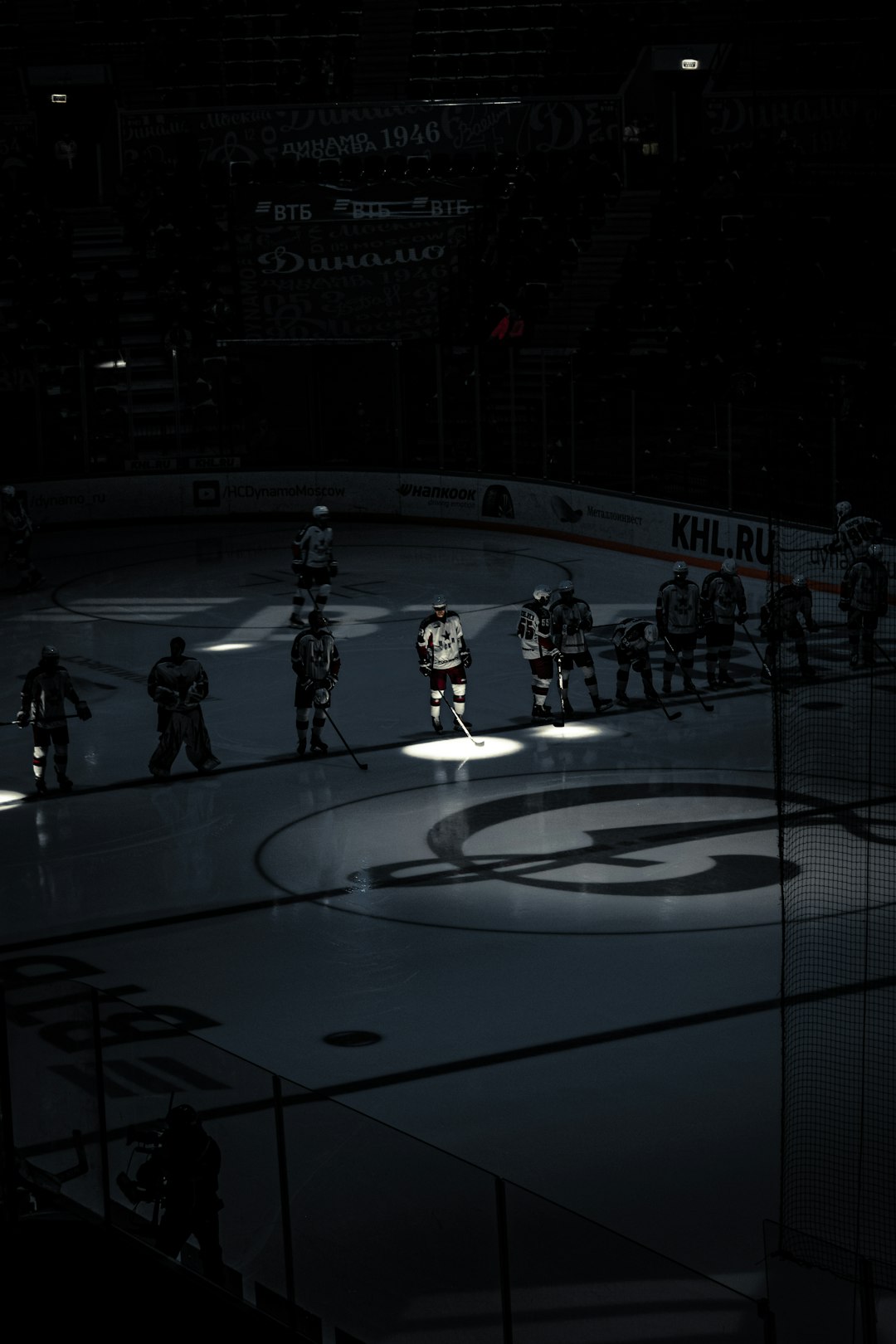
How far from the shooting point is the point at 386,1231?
629cm

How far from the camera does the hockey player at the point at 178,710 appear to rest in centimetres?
1705

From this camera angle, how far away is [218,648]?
23.2 metres

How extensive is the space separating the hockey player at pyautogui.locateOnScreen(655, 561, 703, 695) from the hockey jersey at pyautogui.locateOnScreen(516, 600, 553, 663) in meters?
1.44

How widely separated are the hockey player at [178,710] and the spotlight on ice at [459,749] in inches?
78.9

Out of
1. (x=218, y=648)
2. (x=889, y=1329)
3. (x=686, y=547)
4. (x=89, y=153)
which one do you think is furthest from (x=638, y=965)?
(x=89, y=153)

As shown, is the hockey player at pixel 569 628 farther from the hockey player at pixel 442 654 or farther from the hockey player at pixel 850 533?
the hockey player at pixel 850 533

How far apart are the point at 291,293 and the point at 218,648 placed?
41.7 feet

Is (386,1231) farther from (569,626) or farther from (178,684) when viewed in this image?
(569,626)

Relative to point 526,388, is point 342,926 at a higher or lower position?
lower

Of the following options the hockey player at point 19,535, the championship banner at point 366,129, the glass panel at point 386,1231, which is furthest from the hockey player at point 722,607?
the championship banner at point 366,129

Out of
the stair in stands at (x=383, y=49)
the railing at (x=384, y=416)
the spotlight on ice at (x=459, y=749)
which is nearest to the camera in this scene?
the spotlight on ice at (x=459, y=749)

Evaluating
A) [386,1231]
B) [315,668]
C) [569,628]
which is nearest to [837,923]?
[315,668]

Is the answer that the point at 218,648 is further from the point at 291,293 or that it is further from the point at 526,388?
the point at 291,293

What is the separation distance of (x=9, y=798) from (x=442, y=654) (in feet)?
14.6
